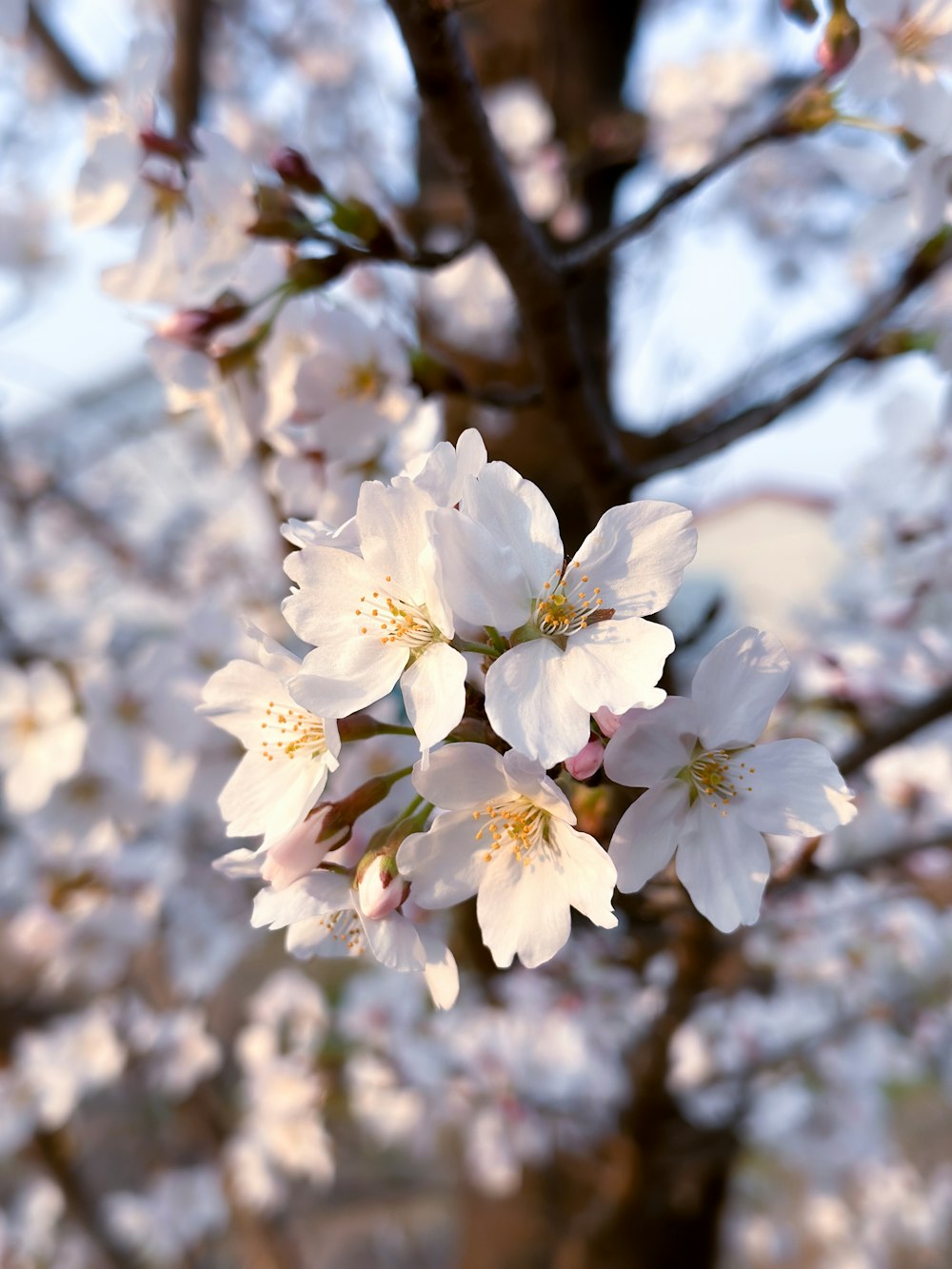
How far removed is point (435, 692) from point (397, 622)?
0.07 meters

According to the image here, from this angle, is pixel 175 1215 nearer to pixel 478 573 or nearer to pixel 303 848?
pixel 303 848

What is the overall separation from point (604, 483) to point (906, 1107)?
20.8 feet

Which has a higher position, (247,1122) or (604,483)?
(604,483)

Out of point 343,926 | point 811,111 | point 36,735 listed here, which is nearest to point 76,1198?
point 36,735

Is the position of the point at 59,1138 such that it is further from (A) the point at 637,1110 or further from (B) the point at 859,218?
(B) the point at 859,218

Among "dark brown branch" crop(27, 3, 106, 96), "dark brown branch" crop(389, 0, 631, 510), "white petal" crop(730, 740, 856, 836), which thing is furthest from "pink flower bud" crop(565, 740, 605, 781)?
"dark brown branch" crop(27, 3, 106, 96)

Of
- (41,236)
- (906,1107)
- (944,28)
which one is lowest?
(906,1107)

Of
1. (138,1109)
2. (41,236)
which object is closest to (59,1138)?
(138,1109)

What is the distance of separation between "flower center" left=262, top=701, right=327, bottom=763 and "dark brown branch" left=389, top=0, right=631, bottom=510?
390 mm

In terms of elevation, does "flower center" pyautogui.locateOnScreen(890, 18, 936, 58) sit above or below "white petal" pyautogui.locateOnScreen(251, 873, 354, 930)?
above

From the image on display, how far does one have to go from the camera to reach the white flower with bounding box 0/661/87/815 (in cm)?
135

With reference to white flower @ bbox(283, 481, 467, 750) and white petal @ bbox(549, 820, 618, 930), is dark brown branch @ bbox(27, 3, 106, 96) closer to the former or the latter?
white flower @ bbox(283, 481, 467, 750)

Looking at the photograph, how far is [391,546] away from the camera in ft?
1.67

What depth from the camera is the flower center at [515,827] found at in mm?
522
